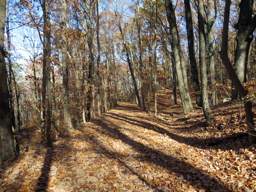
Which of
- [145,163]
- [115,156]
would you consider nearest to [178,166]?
[145,163]

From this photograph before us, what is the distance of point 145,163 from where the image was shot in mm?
8617

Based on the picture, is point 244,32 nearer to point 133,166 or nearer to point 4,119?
point 133,166

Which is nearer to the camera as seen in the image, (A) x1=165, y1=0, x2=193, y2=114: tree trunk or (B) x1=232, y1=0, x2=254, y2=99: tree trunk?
(B) x1=232, y1=0, x2=254, y2=99: tree trunk

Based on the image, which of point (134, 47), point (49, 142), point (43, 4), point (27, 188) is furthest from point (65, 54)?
point (134, 47)

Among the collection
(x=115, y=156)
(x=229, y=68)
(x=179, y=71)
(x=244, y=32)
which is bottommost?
(x=115, y=156)

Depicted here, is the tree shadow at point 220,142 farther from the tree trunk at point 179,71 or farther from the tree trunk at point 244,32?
the tree trunk at point 179,71

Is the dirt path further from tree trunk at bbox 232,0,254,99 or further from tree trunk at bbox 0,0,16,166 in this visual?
tree trunk at bbox 232,0,254,99

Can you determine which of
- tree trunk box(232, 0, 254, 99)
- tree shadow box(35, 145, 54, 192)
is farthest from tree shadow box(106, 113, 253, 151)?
tree shadow box(35, 145, 54, 192)

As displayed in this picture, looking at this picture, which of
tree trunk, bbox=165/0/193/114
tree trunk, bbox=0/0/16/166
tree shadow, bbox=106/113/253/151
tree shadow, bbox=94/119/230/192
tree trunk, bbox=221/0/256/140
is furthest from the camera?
tree trunk, bbox=165/0/193/114

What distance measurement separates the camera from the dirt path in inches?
275

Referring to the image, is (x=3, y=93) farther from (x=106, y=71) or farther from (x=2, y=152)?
(x=106, y=71)

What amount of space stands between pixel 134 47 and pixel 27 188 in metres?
33.7

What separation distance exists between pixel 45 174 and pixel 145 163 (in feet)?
9.21

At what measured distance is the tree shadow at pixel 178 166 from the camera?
6.80 metres
